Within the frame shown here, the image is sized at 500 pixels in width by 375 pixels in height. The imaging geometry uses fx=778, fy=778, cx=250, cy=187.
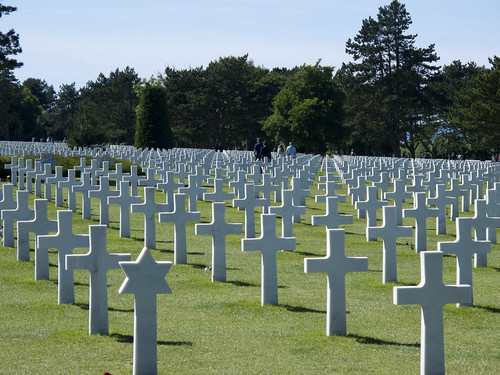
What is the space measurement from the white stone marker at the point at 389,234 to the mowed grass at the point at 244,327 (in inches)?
7.1

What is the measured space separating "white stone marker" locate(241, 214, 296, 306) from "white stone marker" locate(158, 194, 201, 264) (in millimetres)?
2494

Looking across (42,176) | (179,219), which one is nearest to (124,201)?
(179,219)

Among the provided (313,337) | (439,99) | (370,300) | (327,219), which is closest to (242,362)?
(313,337)

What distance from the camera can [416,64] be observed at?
236ft

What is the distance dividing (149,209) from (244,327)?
469cm

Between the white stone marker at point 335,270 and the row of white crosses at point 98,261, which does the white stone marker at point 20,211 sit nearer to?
the row of white crosses at point 98,261

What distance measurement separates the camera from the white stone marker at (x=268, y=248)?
7.80m

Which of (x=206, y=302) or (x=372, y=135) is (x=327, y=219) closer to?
(x=206, y=302)

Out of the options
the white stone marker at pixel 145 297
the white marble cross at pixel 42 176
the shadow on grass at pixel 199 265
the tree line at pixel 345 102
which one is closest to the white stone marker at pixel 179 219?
the shadow on grass at pixel 199 265

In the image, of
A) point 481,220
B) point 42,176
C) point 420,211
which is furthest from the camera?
point 42,176

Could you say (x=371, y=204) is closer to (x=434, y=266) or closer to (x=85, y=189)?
(x=85, y=189)

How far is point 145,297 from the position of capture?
5332 millimetres

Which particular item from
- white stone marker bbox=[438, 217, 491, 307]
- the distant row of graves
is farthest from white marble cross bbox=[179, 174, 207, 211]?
white stone marker bbox=[438, 217, 491, 307]

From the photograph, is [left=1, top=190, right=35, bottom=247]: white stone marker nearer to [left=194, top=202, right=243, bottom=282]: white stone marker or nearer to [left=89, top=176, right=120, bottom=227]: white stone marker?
[left=89, top=176, right=120, bottom=227]: white stone marker
